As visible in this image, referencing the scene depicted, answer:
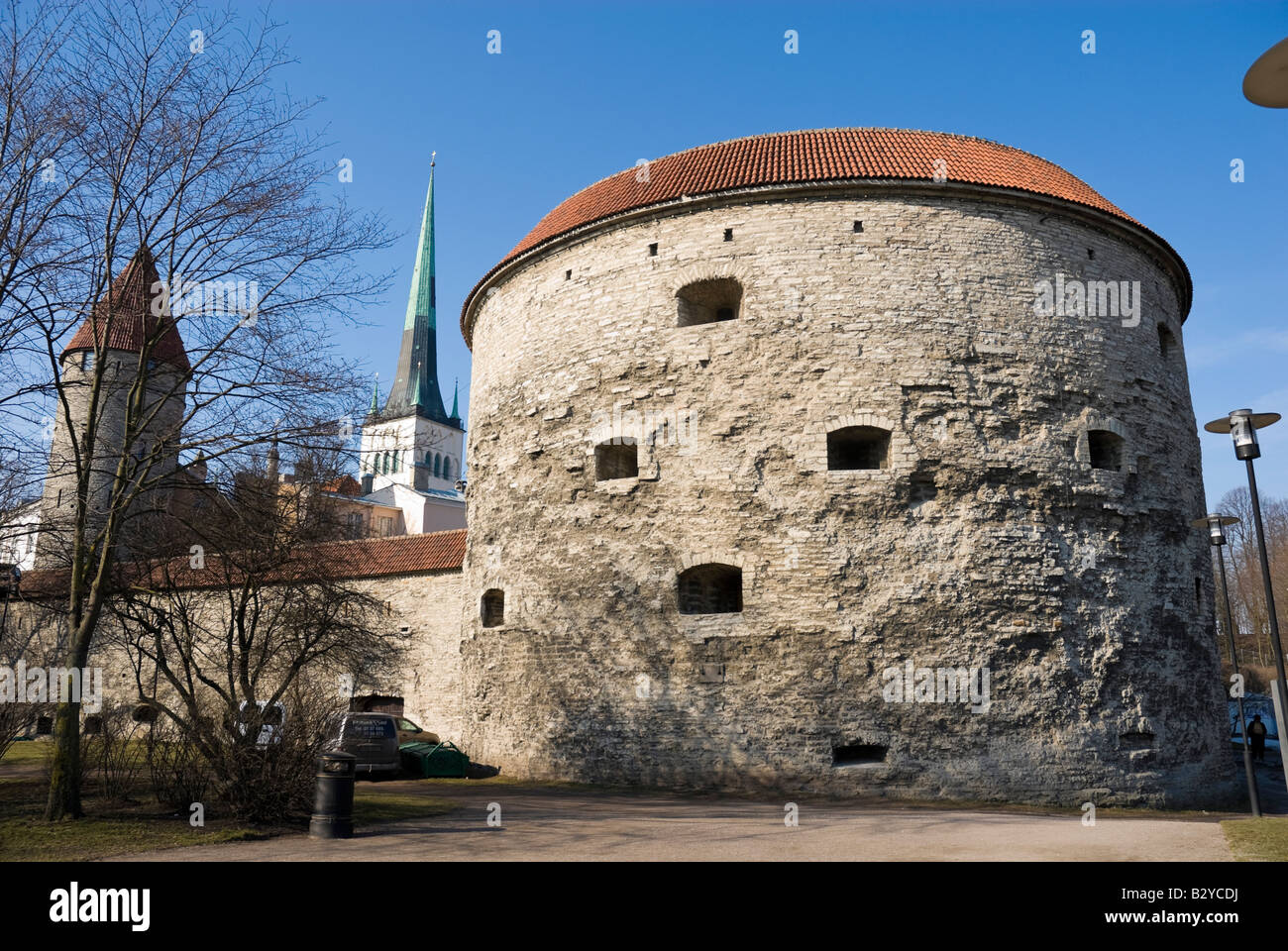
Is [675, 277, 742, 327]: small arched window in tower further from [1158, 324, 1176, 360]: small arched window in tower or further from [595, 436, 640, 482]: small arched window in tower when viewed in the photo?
[1158, 324, 1176, 360]: small arched window in tower

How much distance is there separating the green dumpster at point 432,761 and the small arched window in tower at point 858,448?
22.4 ft

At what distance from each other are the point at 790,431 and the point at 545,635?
4591 millimetres

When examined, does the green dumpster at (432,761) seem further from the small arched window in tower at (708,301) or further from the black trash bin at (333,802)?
the small arched window in tower at (708,301)

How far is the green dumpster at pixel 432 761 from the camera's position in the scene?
13.3 meters

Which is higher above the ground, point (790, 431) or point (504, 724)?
point (790, 431)

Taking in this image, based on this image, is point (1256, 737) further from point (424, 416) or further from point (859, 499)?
point (424, 416)

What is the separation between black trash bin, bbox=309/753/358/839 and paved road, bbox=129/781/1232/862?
158mm

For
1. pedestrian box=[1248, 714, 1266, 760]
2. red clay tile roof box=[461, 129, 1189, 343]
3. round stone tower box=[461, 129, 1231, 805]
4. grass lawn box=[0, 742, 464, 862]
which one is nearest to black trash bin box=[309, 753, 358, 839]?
grass lawn box=[0, 742, 464, 862]

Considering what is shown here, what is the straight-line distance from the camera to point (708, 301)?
44.7ft

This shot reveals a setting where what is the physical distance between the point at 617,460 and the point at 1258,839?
8.85m

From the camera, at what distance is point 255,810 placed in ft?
26.1

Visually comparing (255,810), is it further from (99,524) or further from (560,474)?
(560,474)

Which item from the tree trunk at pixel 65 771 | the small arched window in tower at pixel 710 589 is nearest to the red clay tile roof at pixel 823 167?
the small arched window in tower at pixel 710 589
